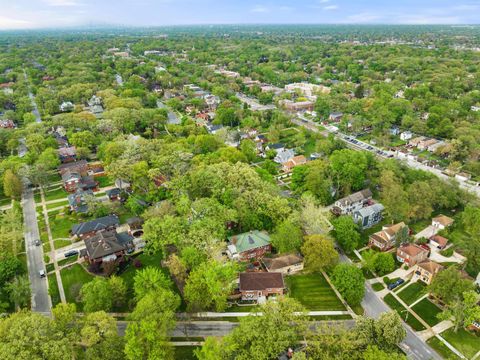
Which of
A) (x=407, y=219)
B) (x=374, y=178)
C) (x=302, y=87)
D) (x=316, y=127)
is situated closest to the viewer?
(x=407, y=219)

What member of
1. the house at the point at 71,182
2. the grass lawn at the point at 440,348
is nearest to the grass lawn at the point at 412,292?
the grass lawn at the point at 440,348

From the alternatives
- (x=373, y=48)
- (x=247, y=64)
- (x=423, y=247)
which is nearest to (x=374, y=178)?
(x=423, y=247)

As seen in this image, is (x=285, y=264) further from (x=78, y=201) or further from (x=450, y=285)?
(x=78, y=201)

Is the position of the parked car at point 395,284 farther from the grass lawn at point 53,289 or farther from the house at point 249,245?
the grass lawn at point 53,289

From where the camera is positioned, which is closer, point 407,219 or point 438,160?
point 407,219

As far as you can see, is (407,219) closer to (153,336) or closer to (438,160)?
(438,160)

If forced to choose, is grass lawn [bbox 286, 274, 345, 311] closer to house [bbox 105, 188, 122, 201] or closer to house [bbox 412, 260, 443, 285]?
house [bbox 412, 260, 443, 285]
